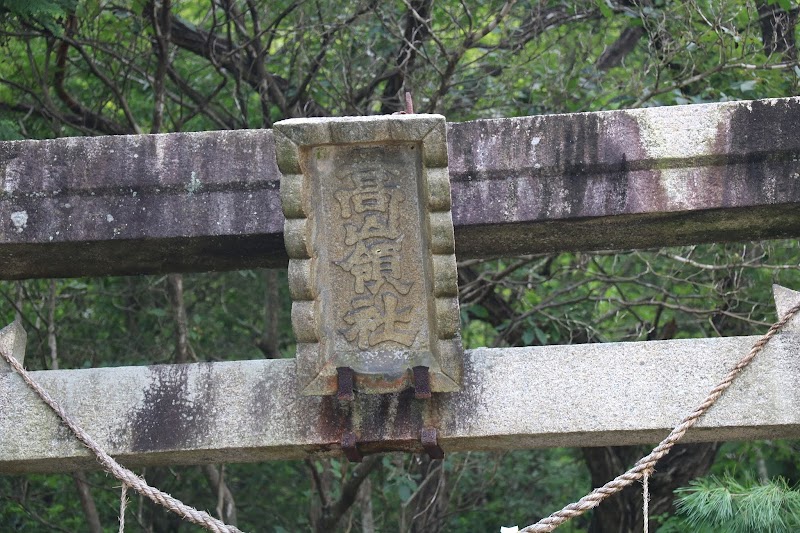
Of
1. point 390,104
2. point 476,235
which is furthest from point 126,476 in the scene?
point 390,104

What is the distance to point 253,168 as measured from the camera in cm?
288

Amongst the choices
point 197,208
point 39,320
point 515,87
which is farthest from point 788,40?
point 39,320

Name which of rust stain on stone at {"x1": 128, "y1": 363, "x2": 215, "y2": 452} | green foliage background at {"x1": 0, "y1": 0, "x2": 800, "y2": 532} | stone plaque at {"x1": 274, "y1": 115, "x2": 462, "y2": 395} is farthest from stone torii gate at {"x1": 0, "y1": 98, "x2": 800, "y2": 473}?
green foliage background at {"x1": 0, "y1": 0, "x2": 800, "y2": 532}

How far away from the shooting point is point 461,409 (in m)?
2.83

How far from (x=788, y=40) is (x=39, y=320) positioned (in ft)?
14.2

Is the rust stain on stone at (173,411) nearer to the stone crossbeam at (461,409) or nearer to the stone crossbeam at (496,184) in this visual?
the stone crossbeam at (461,409)

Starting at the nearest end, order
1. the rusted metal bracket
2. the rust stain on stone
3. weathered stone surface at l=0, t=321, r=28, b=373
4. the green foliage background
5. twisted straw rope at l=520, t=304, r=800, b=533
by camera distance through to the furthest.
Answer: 1. twisted straw rope at l=520, t=304, r=800, b=533
2. the rusted metal bracket
3. the rust stain on stone
4. weathered stone surface at l=0, t=321, r=28, b=373
5. the green foliage background

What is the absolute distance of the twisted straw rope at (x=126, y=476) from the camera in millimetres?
2584

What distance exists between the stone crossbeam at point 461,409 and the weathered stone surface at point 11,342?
0.09m

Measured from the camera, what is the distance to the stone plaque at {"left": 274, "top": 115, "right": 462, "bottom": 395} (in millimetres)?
2637

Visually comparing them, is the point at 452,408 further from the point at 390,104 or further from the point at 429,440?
the point at 390,104

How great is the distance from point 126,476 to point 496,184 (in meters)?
1.27

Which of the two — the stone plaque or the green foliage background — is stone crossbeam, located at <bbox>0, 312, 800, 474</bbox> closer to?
the stone plaque

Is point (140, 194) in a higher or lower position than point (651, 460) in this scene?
higher
